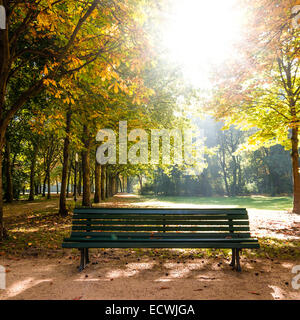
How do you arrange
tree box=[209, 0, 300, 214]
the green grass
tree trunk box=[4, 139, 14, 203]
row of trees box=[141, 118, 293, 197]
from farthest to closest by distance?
row of trees box=[141, 118, 293, 197] < the green grass < tree trunk box=[4, 139, 14, 203] < tree box=[209, 0, 300, 214]

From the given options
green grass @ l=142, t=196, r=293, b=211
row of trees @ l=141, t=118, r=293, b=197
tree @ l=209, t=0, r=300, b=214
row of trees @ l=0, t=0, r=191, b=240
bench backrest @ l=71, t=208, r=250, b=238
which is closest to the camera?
bench backrest @ l=71, t=208, r=250, b=238

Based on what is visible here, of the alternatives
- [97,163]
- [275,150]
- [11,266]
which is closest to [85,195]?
[97,163]

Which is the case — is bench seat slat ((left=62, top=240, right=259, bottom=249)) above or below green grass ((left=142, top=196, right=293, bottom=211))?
above

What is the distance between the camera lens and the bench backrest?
4.37 m

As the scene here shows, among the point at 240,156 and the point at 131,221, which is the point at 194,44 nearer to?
the point at 131,221

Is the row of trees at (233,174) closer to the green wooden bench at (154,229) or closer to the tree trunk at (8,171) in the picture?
the tree trunk at (8,171)

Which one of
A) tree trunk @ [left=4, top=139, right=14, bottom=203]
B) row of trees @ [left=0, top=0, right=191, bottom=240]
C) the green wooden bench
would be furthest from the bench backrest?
tree trunk @ [left=4, top=139, right=14, bottom=203]

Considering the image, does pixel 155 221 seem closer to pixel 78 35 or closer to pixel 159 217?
pixel 159 217

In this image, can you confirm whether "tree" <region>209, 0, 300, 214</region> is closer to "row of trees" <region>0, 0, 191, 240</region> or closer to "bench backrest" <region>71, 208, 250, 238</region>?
"row of trees" <region>0, 0, 191, 240</region>

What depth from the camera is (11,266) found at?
176 inches

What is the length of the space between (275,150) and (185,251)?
46.5 m

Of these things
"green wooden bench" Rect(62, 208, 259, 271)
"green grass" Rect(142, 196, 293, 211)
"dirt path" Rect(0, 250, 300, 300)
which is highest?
"green wooden bench" Rect(62, 208, 259, 271)

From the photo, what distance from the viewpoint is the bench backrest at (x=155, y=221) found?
437 centimetres
